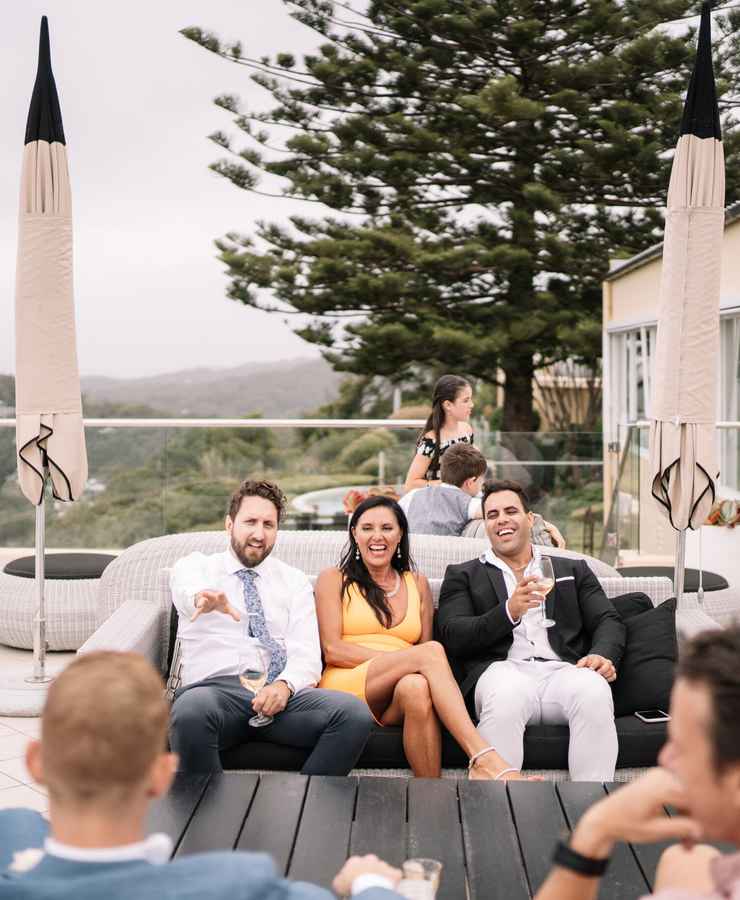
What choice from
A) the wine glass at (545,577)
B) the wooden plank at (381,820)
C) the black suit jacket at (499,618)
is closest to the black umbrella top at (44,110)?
the black suit jacket at (499,618)

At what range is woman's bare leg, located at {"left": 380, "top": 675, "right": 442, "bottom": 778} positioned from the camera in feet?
9.65

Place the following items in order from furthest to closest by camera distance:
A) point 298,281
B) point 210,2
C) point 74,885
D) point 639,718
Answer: point 210,2 → point 298,281 → point 639,718 → point 74,885

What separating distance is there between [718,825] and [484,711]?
192cm

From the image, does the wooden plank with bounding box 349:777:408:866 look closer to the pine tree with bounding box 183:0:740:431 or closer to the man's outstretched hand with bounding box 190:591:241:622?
the man's outstretched hand with bounding box 190:591:241:622

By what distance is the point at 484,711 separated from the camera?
9.88 feet

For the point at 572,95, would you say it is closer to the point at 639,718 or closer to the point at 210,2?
the point at 210,2

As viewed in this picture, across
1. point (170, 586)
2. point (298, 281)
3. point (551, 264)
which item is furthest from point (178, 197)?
point (170, 586)

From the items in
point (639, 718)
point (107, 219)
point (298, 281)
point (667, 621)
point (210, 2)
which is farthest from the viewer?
point (107, 219)

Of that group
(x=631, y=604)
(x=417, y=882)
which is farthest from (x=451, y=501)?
(x=417, y=882)

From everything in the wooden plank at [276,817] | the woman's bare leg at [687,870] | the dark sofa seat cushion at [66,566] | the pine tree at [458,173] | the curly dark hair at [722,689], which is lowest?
the wooden plank at [276,817]

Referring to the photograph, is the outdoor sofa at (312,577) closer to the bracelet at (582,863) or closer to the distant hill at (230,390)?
the bracelet at (582,863)

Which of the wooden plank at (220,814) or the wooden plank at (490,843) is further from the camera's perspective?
the wooden plank at (220,814)

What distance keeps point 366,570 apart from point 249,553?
0.37m

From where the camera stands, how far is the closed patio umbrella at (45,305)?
4.09 meters
